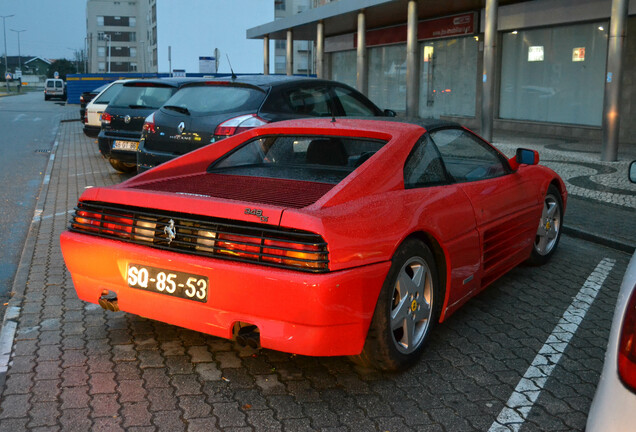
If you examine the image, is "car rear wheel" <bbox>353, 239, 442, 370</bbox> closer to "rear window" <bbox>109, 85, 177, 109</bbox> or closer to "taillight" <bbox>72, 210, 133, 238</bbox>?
"taillight" <bbox>72, 210, 133, 238</bbox>

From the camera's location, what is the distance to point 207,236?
3719 mm

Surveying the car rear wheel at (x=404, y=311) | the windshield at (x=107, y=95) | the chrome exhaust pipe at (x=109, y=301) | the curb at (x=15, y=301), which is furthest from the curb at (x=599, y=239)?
the windshield at (x=107, y=95)

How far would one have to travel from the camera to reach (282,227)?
3514mm

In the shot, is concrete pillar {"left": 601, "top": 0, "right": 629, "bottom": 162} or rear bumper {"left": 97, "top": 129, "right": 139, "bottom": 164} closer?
rear bumper {"left": 97, "top": 129, "right": 139, "bottom": 164}

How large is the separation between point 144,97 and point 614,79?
8.62m

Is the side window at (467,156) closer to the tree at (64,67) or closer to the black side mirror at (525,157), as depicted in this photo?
the black side mirror at (525,157)

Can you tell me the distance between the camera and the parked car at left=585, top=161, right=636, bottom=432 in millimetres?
1880

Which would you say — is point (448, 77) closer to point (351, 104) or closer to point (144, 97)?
point (144, 97)

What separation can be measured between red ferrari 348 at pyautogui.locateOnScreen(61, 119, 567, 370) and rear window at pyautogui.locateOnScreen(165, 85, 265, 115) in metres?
3.68

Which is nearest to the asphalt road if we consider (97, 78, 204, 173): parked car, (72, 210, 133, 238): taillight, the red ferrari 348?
(97, 78, 204, 173): parked car

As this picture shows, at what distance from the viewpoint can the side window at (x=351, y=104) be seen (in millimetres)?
9750

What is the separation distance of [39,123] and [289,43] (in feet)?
36.4

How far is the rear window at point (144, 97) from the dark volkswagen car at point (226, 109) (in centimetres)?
274

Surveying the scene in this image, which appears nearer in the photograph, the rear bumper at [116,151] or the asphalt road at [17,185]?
the asphalt road at [17,185]
